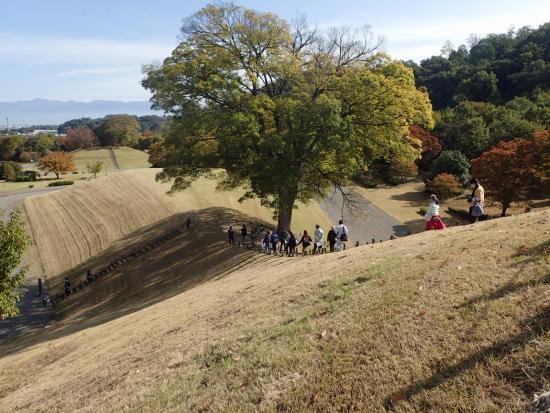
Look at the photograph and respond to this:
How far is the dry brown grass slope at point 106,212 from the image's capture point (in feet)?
133

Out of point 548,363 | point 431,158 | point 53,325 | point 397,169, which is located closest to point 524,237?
point 548,363

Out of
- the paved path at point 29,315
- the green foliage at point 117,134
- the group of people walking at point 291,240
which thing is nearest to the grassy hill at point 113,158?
the green foliage at point 117,134

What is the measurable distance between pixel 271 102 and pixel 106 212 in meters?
28.9

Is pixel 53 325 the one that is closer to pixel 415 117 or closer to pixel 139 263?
pixel 139 263

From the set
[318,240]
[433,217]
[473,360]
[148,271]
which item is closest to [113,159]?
[148,271]

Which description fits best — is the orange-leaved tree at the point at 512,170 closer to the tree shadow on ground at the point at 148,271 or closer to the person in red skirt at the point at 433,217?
the tree shadow on ground at the point at 148,271

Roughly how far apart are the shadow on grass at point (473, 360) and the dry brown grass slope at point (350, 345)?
0.03 meters

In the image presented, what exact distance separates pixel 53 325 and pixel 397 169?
51047 mm

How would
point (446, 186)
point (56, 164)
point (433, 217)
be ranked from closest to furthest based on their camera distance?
point (433, 217), point (446, 186), point (56, 164)

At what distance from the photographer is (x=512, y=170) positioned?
40125 mm

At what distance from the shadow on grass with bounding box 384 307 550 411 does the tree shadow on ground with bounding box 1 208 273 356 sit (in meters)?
18.3

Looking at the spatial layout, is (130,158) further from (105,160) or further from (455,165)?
(455,165)

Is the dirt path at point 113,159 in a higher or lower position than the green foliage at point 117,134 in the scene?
lower

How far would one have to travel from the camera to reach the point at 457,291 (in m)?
9.00
